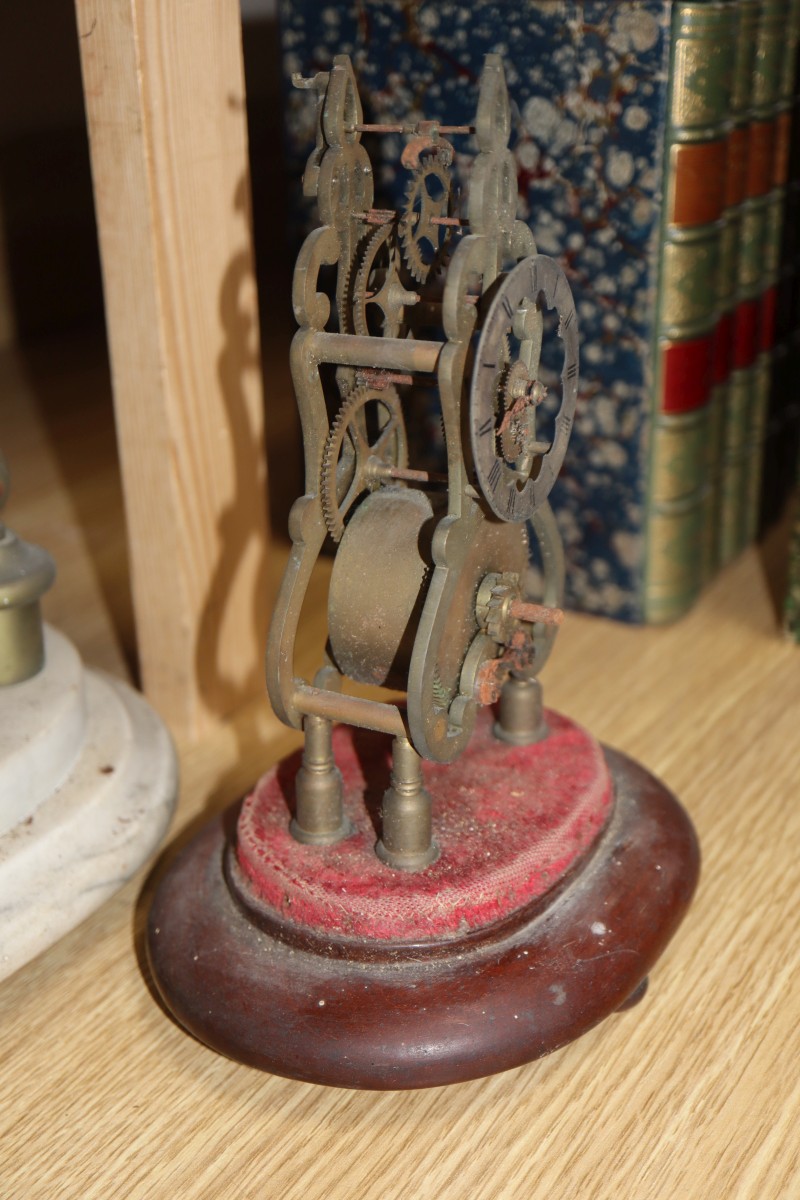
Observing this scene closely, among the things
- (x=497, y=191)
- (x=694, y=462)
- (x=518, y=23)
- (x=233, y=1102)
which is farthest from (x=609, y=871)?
(x=518, y=23)

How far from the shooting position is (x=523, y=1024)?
0.76m

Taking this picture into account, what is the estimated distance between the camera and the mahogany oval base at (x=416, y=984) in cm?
75

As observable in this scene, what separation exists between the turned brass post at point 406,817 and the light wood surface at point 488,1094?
0.14 metres

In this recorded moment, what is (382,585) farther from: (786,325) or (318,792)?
(786,325)

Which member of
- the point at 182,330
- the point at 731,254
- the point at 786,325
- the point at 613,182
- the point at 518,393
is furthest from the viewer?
the point at 786,325

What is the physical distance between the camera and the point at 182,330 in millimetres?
1065

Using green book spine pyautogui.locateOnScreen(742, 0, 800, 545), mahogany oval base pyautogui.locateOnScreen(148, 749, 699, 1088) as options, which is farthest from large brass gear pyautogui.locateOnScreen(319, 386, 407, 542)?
green book spine pyautogui.locateOnScreen(742, 0, 800, 545)

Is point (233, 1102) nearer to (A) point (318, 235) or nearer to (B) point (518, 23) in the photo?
(A) point (318, 235)

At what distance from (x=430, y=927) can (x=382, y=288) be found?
39 centimetres

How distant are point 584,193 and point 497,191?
527 mm

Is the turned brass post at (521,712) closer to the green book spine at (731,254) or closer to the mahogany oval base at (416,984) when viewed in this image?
the mahogany oval base at (416,984)

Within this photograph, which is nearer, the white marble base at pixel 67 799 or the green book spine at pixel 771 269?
the white marble base at pixel 67 799

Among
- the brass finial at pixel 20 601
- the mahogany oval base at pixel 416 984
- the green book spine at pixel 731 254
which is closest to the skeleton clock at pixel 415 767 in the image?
the mahogany oval base at pixel 416 984

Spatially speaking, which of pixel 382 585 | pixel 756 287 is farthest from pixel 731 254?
pixel 382 585
